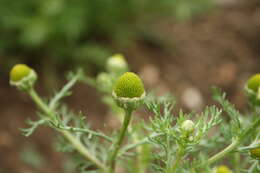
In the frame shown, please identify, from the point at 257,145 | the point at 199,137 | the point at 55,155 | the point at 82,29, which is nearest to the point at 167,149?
the point at 199,137

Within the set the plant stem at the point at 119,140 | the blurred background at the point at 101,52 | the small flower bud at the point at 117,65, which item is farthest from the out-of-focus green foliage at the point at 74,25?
the plant stem at the point at 119,140

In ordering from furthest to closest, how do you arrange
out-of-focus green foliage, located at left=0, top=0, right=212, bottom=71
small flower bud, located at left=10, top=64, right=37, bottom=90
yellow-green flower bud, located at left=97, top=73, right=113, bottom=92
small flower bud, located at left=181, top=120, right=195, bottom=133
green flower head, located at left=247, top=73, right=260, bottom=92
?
out-of-focus green foliage, located at left=0, top=0, right=212, bottom=71
yellow-green flower bud, located at left=97, top=73, right=113, bottom=92
small flower bud, located at left=10, top=64, right=37, bottom=90
green flower head, located at left=247, top=73, right=260, bottom=92
small flower bud, located at left=181, top=120, right=195, bottom=133

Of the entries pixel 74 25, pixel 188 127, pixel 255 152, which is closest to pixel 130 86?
pixel 188 127

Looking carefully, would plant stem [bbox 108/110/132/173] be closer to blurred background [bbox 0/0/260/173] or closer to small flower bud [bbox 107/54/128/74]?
small flower bud [bbox 107/54/128/74]

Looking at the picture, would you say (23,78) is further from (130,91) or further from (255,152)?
(255,152)

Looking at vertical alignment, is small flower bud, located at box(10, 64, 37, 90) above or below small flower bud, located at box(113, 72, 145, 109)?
below

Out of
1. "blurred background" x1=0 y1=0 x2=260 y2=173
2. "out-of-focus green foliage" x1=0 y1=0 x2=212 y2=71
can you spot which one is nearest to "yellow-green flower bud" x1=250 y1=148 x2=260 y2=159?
"blurred background" x1=0 y1=0 x2=260 y2=173

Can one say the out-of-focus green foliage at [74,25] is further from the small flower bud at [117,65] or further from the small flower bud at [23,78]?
the small flower bud at [23,78]
